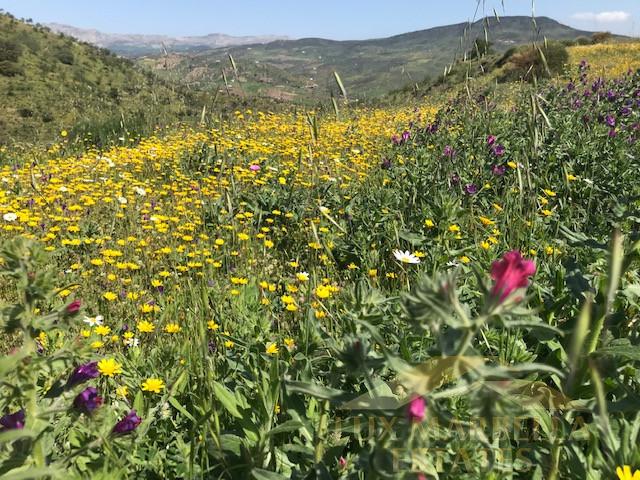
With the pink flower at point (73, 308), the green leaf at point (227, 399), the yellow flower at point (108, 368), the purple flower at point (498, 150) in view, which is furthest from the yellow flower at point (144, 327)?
the purple flower at point (498, 150)

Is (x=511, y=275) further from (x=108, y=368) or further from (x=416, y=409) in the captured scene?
(x=108, y=368)

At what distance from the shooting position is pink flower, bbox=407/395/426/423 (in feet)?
2.54

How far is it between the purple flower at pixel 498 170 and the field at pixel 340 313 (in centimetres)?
7

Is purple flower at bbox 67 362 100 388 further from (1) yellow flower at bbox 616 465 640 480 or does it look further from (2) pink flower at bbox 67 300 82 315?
(1) yellow flower at bbox 616 465 640 480

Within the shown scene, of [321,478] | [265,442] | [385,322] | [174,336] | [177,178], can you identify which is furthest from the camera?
[177,178]

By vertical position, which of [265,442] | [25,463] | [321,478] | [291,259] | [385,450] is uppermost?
[385,450]

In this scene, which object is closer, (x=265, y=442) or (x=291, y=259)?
(x=265, y=442)

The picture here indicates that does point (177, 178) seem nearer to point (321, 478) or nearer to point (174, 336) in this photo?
point (174, 336)

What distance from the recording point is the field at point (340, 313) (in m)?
0.96

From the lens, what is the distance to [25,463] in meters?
1.10

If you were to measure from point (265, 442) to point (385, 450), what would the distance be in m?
0.70

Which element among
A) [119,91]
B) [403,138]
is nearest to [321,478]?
[403,138]

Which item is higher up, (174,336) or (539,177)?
(539,177)

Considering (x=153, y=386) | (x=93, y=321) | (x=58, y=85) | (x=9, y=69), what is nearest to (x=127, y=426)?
(x=153, y=386)
